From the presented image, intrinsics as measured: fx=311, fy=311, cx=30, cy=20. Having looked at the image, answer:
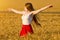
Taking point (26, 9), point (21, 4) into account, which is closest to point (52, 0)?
point (21, 4)

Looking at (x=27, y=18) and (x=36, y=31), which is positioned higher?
(x=27, y=18)

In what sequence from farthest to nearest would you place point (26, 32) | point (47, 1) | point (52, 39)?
point (47, 1)
point (26, 32)
point (52, 39)

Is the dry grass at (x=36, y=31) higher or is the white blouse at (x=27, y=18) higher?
Result: the white blouse at (x=27, y=18)

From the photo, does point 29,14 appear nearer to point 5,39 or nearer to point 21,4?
point 5,39

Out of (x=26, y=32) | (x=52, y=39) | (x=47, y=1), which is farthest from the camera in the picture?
(x=47, y=1)

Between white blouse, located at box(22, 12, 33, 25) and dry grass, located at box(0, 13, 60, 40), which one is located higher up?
white blouse, located at box(22, 12, 33, 25)

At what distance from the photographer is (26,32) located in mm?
4016

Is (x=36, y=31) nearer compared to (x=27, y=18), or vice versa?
(x=27, y=18)

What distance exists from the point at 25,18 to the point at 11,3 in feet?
21.9

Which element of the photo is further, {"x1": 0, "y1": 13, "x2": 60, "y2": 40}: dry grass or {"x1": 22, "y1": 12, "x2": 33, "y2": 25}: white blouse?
{"x1": 22, "y1": 12, "x2": 33, "y2": 25}: white blouse

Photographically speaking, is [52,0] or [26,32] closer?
[26,32]

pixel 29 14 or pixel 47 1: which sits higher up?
pixel 29 14

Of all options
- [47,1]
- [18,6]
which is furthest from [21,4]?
[47,1]

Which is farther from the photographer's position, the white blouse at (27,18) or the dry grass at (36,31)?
the white blouse at (27,18)
